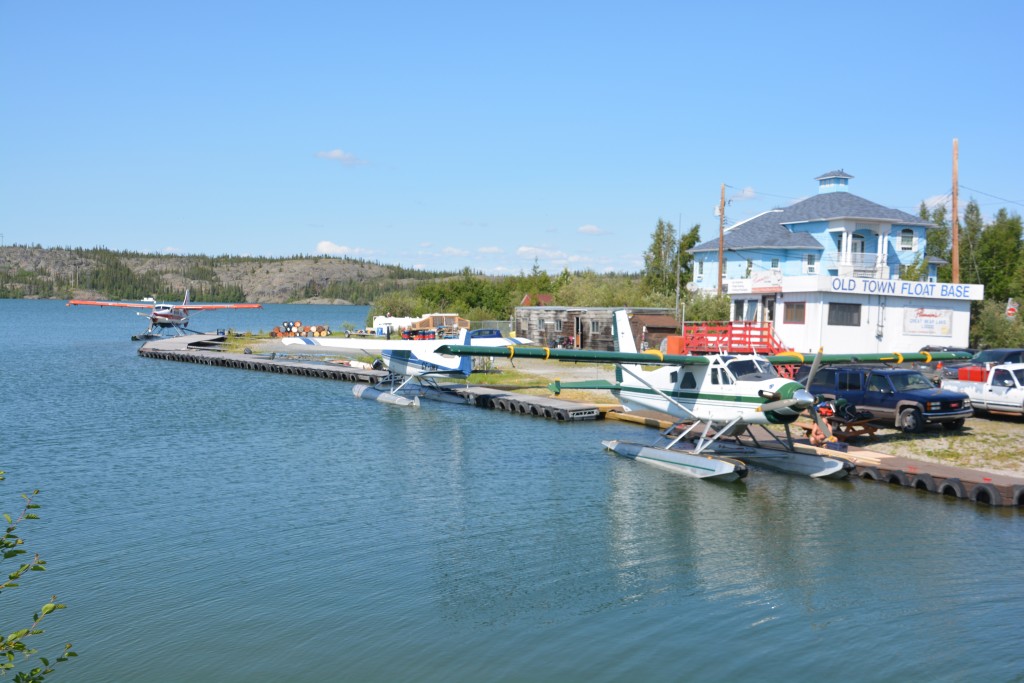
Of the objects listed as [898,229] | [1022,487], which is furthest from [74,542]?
[898,229]

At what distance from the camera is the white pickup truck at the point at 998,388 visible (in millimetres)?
26984

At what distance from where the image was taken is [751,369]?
70.4 ft

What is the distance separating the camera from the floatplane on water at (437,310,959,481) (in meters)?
20.7

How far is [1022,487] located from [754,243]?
40189 mm

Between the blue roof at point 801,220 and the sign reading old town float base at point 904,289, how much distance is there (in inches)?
546

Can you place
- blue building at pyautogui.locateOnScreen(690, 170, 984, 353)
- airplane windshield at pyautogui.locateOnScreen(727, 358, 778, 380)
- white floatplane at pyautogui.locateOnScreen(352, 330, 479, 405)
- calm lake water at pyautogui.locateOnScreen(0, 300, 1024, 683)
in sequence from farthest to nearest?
blue building at pyautogui.locateOnScreen(690, 170, 984, 353) < white floatplane at pyautogui.locateOnScreen(352, 330, 479, 405) < airplane windshield at pyautogui.locateOnScreen(727, 358, 778, 380) < calm lake water at pyautogui.locateOnScreen(0, 300, 1024, 683)

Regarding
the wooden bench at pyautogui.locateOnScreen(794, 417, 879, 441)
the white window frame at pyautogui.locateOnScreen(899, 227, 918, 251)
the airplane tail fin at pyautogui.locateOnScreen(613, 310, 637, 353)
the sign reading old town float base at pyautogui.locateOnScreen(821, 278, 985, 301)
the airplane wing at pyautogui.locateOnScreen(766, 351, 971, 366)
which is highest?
the white window frame at pyautogui.locateOnScreen(899, 227, 918, 251)

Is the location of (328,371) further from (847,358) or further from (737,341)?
(847,358)

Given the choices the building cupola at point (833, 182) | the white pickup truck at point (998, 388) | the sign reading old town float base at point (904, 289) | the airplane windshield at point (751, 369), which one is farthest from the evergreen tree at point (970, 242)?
the airplane windshield at point (751, 369)

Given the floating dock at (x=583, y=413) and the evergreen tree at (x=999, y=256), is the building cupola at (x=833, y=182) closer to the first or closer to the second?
the evergreen tree at (x=999, y=256)

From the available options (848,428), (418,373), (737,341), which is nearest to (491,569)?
(848,428)

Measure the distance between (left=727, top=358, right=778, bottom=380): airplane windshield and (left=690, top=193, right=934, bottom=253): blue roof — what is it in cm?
3624

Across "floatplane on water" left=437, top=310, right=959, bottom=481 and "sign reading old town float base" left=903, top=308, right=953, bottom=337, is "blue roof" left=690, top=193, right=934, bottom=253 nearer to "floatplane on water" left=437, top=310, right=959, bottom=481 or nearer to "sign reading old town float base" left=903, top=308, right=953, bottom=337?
"sign reading old town float base" left=903, top=308, right=953, bottom=337

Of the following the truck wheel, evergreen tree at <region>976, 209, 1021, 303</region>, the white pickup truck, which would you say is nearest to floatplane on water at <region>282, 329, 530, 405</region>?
the truck wheel
